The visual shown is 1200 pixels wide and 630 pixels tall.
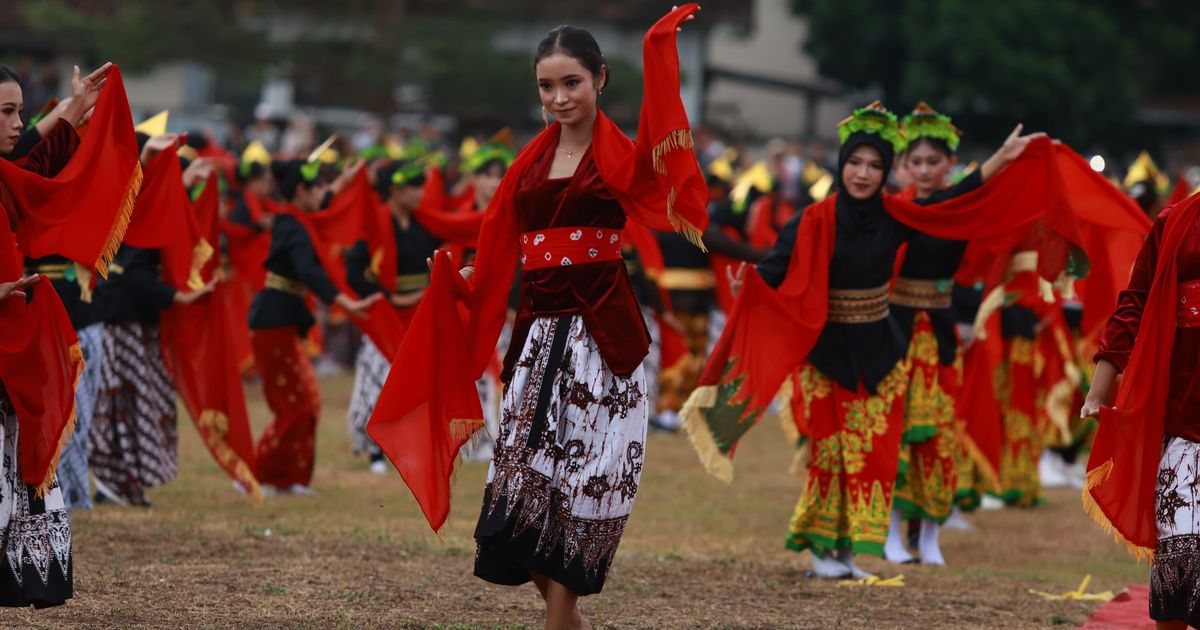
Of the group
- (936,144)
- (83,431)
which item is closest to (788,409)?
(936,144)

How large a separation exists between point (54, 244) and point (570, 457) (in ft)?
6.47

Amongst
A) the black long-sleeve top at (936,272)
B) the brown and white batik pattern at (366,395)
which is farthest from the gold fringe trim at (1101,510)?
the brown and white batik pattern at (366,395)

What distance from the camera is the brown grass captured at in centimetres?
674

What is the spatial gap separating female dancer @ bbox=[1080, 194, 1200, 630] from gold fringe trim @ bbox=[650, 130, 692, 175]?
5.09 ft

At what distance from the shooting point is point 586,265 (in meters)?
5.66

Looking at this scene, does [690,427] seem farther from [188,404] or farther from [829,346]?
[188,404]

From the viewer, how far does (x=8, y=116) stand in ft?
18.3

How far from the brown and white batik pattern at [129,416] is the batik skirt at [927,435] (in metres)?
4.09

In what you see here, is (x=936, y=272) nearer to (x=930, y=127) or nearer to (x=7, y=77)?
(x=930, y=127)

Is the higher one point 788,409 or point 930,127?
point 930,127

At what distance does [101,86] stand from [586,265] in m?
2.00

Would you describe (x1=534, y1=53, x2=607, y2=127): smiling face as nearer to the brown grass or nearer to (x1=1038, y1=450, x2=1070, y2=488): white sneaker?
the brown grass

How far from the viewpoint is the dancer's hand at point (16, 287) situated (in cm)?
543

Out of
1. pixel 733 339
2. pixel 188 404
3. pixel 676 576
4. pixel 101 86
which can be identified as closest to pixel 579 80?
pixel 101 86
